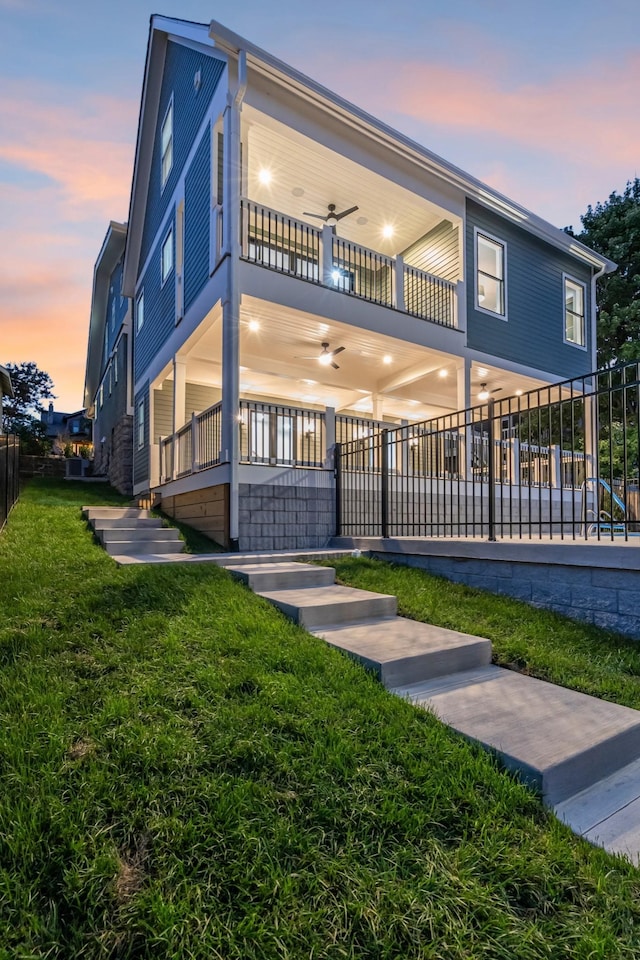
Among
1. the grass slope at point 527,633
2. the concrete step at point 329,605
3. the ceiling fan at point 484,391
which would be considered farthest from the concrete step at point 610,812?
the ceiling fan at point 484,391

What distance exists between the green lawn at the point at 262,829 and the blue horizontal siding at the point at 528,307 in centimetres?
923

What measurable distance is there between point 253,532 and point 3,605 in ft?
11.6

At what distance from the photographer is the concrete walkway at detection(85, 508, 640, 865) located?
195cm

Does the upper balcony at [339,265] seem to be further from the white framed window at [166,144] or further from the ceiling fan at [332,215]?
the white framed window at [166,144]

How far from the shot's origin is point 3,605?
10.9 ft

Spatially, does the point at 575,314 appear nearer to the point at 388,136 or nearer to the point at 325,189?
the point at 388,136

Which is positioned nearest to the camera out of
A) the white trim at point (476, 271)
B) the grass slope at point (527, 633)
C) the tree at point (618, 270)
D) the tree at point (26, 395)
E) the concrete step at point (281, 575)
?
the grass slope at point (527, 633)

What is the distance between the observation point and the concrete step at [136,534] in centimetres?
620

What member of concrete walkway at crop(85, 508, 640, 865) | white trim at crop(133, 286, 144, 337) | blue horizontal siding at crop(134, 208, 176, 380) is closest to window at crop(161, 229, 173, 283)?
blue horizontal siding at crop(134, 208, 176, 380)

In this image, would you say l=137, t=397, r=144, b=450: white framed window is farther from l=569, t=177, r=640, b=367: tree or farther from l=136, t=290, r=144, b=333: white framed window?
l=569, t=177, r=640, b=367: tree

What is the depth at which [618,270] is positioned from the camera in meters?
19.8

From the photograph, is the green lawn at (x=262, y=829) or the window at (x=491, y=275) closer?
the green lawn at (x=262, y=829)

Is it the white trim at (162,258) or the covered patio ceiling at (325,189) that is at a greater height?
the covered patio ceiling at (325,189)

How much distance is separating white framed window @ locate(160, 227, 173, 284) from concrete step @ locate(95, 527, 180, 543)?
6.27m
